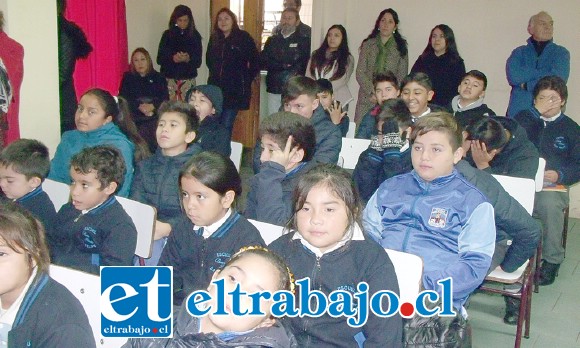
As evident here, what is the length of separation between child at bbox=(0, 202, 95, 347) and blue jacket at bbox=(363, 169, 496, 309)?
127cm

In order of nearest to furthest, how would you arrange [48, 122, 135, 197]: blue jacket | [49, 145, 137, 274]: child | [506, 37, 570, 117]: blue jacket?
[49, 145, 137, 274]: child < [48, 122, 135, 197]: blue jacket < [506, 37, 570, 117]: blue jacket

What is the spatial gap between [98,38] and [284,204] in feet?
10.8

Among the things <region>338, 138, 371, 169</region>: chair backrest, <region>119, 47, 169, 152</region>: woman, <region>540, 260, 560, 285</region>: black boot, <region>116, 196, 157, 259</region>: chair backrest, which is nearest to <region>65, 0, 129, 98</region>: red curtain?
<region>119, 47, 169, 152</region>: woman

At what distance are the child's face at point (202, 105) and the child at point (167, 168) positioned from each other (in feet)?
2.37

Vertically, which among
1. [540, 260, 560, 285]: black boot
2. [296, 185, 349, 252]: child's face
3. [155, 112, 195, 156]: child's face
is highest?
[155, 112, 195, 156]: child's face

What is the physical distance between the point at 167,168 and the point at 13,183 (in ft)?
2.29

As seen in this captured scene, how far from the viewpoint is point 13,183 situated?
2.94 metres

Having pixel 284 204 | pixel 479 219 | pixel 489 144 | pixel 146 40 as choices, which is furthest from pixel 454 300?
pixel 146 40

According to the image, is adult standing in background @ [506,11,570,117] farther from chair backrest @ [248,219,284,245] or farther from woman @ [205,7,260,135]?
chair backrest @ [248,219,284,245]

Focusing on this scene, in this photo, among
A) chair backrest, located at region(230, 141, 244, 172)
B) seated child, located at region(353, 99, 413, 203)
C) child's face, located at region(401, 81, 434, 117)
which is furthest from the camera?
child's face, located at region(401, 81, 434, 117)

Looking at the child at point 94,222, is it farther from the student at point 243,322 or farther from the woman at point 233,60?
the woman at point 233,60

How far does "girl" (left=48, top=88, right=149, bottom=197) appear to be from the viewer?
3479 millimetres

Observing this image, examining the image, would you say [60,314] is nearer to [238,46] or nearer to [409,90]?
[409,90]

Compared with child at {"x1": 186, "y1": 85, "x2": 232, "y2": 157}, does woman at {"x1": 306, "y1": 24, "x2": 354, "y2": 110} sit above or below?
above
